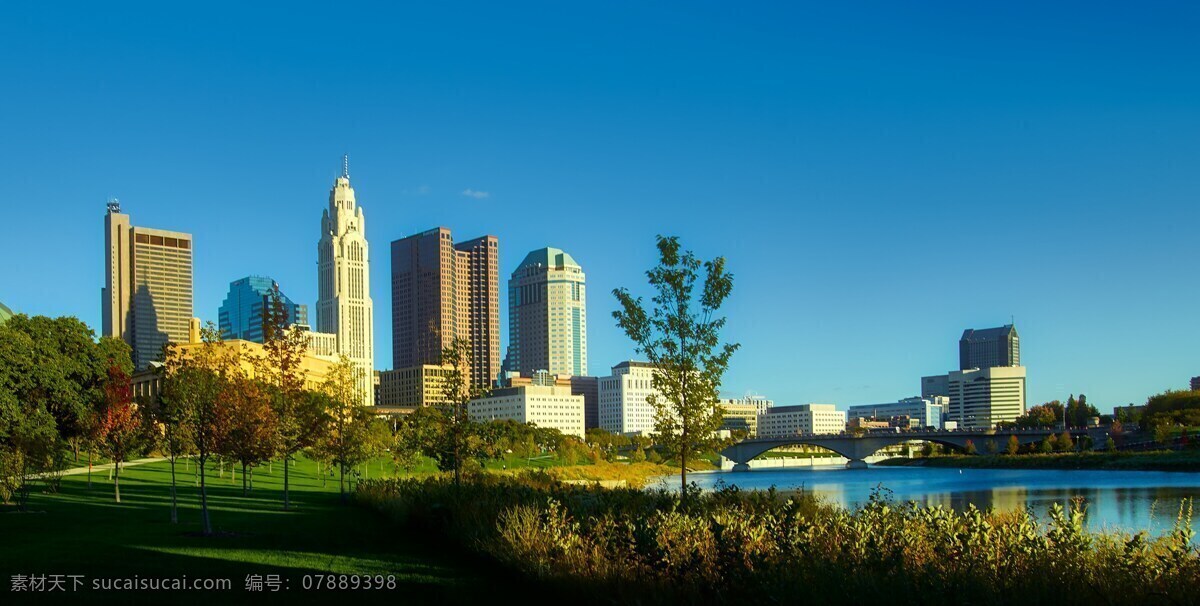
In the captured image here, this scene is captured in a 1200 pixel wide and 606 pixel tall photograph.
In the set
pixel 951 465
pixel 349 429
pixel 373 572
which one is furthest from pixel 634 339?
pixel 951 465

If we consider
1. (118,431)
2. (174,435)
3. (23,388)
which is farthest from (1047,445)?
(174,435)

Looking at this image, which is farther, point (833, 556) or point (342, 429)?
point (342, 429)

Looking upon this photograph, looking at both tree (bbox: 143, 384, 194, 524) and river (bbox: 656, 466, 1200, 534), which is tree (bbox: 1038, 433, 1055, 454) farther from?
tree (bbox: 143, 384, 194, 524)

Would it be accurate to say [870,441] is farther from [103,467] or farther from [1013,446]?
[103,467]

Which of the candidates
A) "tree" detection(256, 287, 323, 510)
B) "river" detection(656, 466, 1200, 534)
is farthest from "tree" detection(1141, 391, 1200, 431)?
"tree" detection(256, 287, 323, 510)

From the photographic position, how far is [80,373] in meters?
70.4

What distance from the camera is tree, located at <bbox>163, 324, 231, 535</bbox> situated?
25.0m

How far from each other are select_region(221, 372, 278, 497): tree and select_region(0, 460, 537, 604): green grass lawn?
1813 mm

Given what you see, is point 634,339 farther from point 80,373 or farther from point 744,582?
point 80,373

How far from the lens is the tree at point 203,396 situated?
2495 cm

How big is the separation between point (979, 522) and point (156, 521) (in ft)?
70.0

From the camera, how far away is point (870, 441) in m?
153

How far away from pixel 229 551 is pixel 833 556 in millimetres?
12024

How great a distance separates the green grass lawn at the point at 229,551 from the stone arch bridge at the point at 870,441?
395 ft
